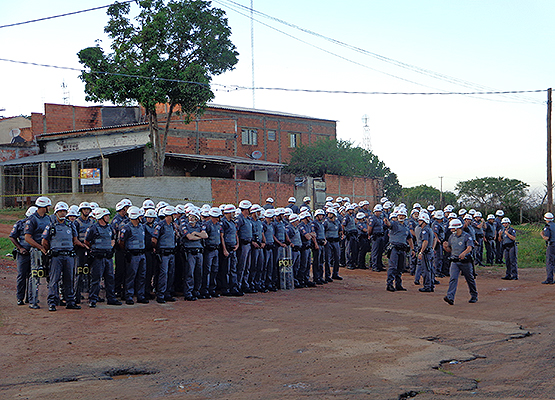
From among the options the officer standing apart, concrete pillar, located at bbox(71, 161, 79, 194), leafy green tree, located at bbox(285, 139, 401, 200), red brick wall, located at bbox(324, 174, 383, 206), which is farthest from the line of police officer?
leafy green tree, located at bbox(285, 139, 401, 200)

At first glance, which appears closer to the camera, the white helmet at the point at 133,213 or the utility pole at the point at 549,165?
the white helmet at the point at 133,213

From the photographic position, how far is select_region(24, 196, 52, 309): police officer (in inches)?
508

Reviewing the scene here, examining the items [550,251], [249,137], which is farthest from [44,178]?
[550,251]

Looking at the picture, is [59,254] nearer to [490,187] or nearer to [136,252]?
[136,252]

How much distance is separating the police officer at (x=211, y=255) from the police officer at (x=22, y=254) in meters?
4.01

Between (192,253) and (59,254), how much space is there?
3235 millimetres

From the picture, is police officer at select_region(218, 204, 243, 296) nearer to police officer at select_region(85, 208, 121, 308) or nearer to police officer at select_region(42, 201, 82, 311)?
police officer at select_region(85, 208, 121, 308)

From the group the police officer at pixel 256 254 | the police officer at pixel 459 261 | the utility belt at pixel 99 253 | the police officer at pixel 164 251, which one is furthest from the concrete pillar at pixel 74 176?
the police officer at pixel 459 261

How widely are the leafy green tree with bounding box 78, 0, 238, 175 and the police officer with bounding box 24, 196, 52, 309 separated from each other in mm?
20483

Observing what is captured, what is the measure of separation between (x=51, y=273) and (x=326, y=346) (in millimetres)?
6279

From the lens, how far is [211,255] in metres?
15.4

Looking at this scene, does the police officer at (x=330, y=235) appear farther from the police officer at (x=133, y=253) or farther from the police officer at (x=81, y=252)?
the police officer at (x=81, y=252)

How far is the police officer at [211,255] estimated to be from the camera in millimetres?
15273

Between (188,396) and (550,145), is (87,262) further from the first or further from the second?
(550,145)
